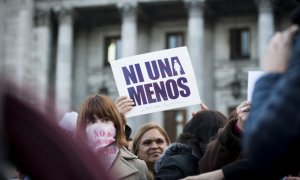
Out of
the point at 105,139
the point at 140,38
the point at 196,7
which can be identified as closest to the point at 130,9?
the point at 140,38

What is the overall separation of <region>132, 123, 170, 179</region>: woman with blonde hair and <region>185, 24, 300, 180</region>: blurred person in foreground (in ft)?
13.4

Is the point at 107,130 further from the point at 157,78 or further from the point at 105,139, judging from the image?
the point at 157,78

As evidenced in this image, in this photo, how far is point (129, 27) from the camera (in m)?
29.8

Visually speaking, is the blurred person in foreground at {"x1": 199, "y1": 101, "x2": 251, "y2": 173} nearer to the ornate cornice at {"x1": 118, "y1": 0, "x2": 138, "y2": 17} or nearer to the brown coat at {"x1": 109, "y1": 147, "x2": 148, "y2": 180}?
the brown coat at {"x1": 109, "y1": 147, "x2": 148, "y2": 180}

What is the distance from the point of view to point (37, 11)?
3116 cm

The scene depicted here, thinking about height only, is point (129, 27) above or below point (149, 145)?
above

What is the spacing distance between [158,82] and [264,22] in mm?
23386

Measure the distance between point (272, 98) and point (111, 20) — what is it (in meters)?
30.6

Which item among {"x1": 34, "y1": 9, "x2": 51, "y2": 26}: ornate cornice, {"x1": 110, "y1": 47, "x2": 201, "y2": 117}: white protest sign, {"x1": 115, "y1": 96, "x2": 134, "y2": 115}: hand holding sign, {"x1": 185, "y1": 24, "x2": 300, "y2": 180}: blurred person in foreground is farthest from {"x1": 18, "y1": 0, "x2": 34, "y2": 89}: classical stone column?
{"x1": 185, "y1": 24, "x2": 300, "y2": 180}: blurred person in foreground

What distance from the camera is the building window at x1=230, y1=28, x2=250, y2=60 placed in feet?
99.8

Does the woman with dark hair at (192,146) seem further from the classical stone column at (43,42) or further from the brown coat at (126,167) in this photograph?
the classical stone column at (43,42)

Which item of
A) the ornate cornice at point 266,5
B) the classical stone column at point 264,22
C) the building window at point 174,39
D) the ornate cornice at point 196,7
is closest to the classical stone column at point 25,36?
the building window at point 174,39

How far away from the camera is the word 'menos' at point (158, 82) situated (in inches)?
229

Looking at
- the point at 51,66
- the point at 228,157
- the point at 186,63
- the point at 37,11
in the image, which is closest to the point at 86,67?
the point at 51,66
